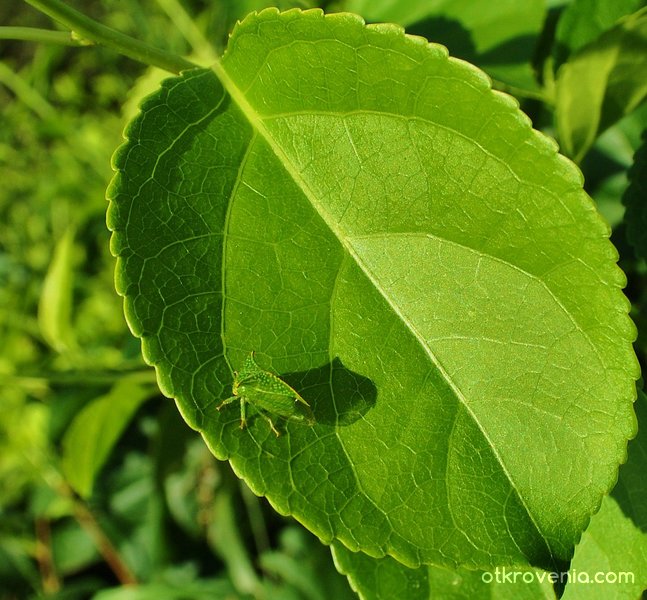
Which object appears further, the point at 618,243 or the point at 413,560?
the point at 618,243

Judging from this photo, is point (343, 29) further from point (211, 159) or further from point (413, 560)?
point (413, 560)

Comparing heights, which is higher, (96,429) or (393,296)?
(393,296)

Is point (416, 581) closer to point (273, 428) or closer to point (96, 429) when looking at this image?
point (273, 428)

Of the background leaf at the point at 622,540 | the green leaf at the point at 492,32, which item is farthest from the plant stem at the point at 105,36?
the background leaf at the point at 622,540

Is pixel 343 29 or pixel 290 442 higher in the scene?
pixel 343 29

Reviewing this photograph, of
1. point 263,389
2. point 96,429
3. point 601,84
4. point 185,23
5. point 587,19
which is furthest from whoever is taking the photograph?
point 185,23

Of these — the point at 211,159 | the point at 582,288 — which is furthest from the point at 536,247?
the point at 211,159

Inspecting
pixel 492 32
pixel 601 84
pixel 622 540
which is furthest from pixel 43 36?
pixel 622 540
